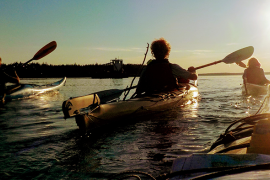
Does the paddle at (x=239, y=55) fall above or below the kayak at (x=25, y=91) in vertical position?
above

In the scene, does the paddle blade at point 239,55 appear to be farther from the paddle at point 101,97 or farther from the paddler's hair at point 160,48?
the paddler's hair at point 160,48

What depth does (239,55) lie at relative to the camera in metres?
9.46

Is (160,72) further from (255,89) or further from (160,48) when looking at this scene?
(255,89)

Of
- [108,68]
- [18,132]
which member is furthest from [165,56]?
[108,68]

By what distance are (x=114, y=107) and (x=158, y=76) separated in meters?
2.28

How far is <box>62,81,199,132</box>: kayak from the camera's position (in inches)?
202

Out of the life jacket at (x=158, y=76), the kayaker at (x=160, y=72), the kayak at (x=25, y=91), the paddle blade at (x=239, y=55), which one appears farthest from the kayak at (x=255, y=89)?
the kayak at (x=25, y=91)

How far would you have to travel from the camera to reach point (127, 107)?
6344mm

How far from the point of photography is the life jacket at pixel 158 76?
305 inches

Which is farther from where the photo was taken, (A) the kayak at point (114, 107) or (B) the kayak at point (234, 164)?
(A) the kayak at point (114, 107)

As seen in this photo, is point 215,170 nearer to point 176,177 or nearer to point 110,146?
point 176,177

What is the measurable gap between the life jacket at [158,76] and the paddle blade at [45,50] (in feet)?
12.7

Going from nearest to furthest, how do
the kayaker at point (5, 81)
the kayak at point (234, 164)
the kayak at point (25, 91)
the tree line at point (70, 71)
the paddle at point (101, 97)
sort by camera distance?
1. the kayak at point (234, 164)
2. the paddle at point (101, 97)
3. the kayaker at point (5, 81)
4. the kayak at point (25, 91)
5. the tree line at point (70, 71)

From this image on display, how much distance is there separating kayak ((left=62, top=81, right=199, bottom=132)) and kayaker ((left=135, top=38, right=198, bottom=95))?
1.21 ft
